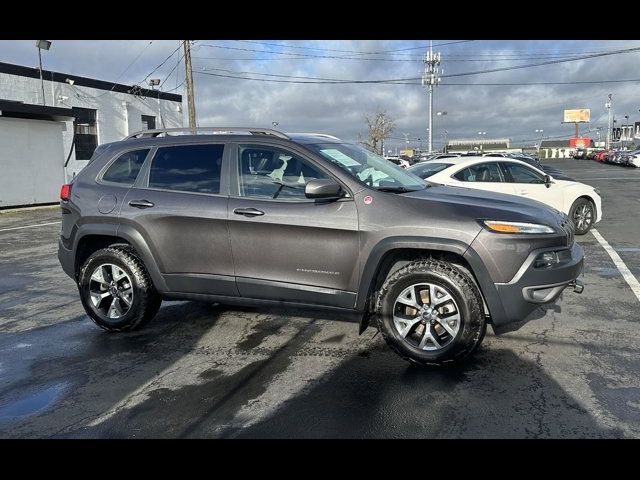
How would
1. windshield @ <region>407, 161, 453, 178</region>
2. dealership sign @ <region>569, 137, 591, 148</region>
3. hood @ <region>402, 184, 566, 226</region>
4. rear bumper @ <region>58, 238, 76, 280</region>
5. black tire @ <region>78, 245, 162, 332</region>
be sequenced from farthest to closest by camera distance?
dealership sign @ <region>569, 137, 591, 148</region>
windshield @ <region>407, 161, 453, 178</region>
rear bumper @ <region>58, 238, 76, 280</region>
black tire @ <region>78, 245, 162, 332</region>
hood @ <region>402, 184, 566, 226</region>

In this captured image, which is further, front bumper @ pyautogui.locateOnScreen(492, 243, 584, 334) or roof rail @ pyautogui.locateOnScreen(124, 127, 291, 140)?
roof rail @ pyautogui.locateOnScreen(124, 127, 291, 140)

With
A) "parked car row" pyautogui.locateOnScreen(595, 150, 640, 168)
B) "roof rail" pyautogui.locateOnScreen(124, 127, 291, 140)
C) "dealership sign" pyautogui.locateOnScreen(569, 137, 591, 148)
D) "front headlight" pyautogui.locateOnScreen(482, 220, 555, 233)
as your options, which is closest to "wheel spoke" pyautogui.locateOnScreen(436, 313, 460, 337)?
"front headlight" pyautogui.locateOnScreen(482, 220, 555, 233)

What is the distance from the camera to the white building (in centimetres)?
1945

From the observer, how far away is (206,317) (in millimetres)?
5656

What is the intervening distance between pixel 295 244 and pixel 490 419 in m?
2.00

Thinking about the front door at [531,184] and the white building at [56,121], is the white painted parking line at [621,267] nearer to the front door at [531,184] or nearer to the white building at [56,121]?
the front door at [531,184]

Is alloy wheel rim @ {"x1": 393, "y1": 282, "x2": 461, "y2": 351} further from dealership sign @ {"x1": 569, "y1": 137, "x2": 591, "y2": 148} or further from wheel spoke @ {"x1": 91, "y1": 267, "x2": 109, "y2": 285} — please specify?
dealership sign @ {"x1": 569, "y1": 137, "x2": 591, "y2": 148}

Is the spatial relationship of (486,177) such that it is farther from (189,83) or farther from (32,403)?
(189,83)

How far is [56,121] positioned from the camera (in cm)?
2138

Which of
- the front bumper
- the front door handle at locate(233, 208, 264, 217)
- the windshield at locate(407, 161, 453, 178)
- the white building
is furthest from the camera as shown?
the white building

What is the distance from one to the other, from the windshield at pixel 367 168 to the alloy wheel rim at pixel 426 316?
35.7 inches

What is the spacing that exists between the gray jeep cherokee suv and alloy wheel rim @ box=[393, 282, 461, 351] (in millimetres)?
11
